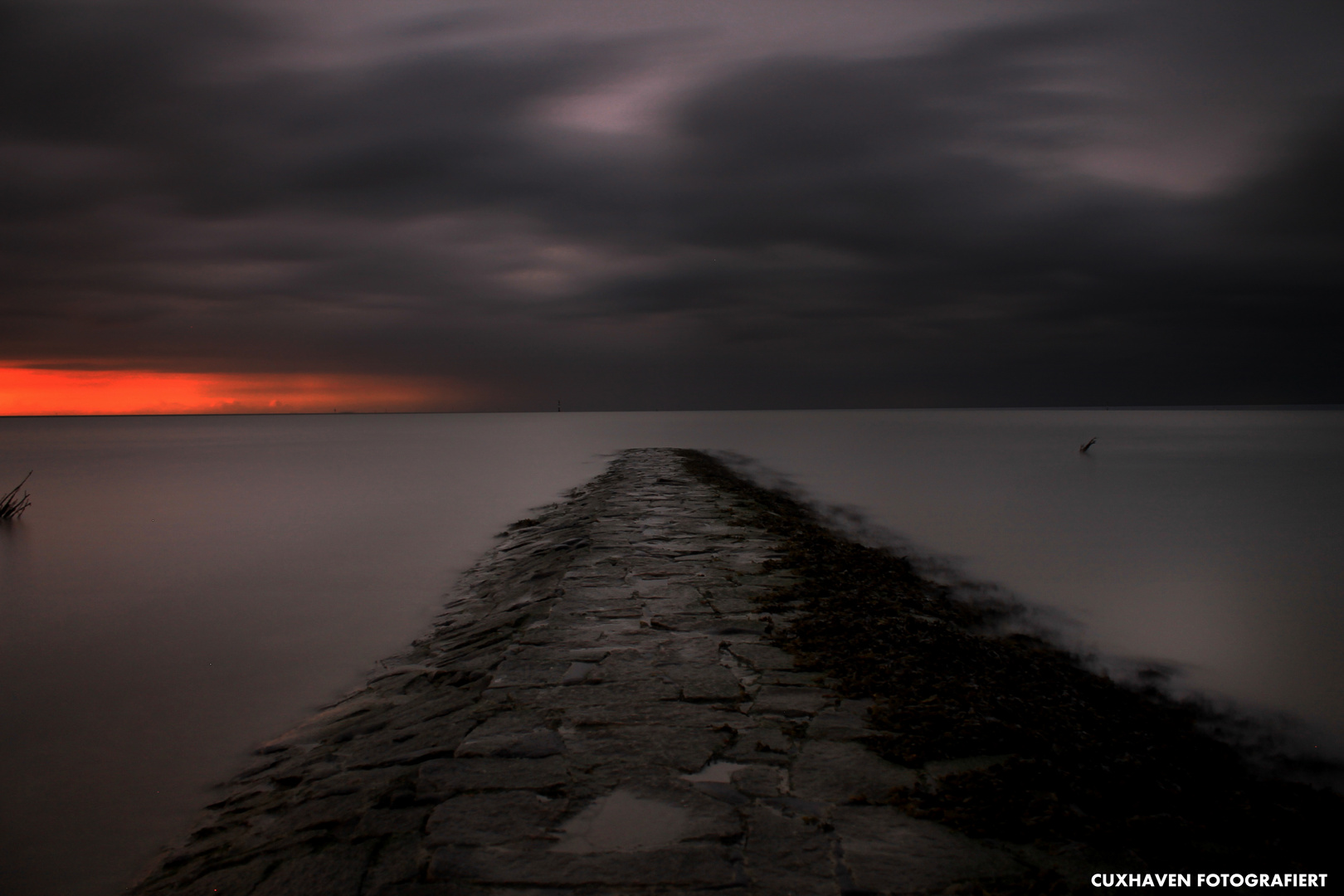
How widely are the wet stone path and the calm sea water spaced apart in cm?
94

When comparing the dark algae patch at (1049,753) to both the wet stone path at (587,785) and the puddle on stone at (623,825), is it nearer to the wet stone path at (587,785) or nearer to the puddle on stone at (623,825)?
the wet stone path at (587,785)

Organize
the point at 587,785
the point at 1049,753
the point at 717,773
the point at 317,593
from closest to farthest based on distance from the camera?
the point at 587,785
the point at 717,773
the point at 1049,753
the point at 317,593

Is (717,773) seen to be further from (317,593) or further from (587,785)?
(317,593)

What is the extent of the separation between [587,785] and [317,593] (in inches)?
385

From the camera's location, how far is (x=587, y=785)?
150 inches

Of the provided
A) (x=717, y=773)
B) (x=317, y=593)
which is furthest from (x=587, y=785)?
(x=317, y=593)

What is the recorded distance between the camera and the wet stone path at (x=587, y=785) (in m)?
3.12

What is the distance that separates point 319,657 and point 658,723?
576 centimetres

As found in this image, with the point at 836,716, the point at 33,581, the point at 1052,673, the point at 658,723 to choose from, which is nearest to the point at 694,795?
the point at 658,723

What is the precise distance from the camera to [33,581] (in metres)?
13.2

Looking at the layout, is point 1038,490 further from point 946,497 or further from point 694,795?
point 694,795

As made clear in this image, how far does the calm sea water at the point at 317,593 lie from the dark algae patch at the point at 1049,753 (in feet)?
9.36

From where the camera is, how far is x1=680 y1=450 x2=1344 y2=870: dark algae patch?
3361 millimetres

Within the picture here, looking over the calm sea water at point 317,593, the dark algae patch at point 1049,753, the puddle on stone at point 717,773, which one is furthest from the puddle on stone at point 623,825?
the calm sea water at point 317,593
